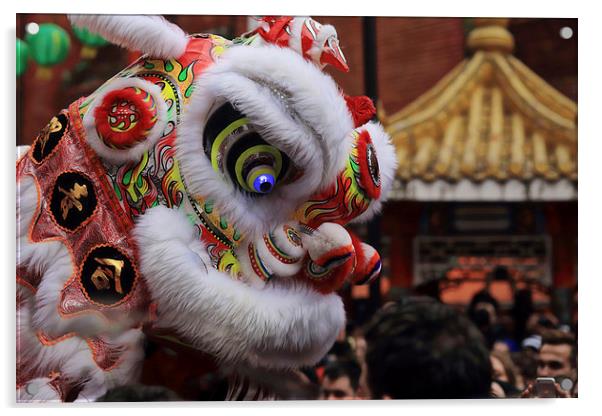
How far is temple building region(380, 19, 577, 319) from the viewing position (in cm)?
188

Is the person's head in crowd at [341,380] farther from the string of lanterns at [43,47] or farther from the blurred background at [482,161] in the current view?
the string of lanterns at [43,47]

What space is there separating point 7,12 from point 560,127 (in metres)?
1.11

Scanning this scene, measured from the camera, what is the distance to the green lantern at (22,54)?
1846 mm

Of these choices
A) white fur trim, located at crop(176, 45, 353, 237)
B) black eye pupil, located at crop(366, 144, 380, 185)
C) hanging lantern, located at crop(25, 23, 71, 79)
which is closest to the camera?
white fur trim, located at crop(176, 45, 353, 237)

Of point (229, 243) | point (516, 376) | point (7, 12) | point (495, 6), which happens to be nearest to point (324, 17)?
point (495, 6)

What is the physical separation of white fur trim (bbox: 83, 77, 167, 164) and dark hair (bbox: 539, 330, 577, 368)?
2.87 ft

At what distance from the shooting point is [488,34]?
6.25 feet

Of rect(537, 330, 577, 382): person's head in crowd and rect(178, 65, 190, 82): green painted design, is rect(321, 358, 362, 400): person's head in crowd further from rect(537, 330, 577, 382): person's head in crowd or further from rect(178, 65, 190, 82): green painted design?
rect(178, 65, 190, 82): green painted design

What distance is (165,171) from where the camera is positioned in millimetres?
1661

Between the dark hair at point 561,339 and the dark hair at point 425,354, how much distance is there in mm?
143

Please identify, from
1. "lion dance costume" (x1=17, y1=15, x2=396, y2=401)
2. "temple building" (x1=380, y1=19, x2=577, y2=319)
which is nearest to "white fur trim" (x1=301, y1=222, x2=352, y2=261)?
"lion dance costume" (x1=17, y1=15, x2=396, y2=401)

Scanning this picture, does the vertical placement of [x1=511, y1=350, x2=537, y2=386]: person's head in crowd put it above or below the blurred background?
below

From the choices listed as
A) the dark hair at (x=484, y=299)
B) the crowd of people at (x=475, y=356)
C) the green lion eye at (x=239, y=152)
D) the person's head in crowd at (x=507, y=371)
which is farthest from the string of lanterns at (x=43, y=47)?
the person's head in crowd at (x=507, y=371)

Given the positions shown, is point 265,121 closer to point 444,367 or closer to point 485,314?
point 444,367
